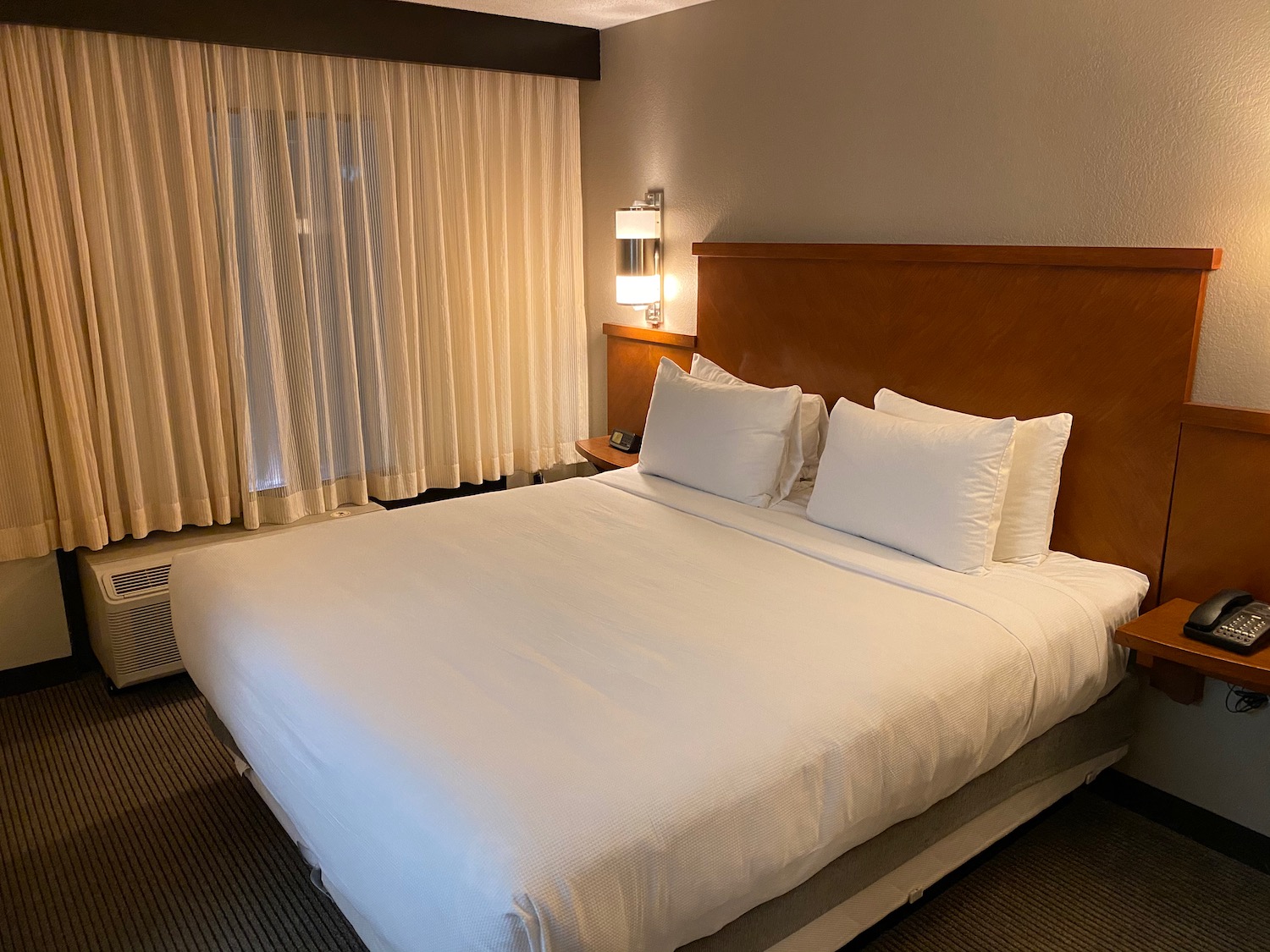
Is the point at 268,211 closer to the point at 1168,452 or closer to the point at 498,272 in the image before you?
the point at 498,272

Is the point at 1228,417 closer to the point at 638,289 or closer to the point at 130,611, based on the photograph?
the point at 638,289

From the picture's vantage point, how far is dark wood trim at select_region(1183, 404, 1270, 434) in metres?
2.18

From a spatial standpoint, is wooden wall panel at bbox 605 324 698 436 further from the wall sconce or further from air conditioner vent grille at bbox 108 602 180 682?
air conditioner vent grille at bbox 108 602 180 682

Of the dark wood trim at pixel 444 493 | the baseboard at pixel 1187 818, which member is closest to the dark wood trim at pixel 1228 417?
the baseboard at pixel 1187 818

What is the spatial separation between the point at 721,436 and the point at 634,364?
110 cm

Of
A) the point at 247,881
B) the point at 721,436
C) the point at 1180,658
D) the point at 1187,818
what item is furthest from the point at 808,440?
the point at 247,881

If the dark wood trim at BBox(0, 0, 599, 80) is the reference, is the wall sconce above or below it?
below

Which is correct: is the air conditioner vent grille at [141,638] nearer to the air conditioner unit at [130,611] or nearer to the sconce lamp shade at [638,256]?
the air conditioner unit at [130,611]

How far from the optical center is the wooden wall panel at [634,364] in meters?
3.91

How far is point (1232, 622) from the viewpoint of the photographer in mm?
2100

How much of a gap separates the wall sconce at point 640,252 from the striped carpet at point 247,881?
228cm

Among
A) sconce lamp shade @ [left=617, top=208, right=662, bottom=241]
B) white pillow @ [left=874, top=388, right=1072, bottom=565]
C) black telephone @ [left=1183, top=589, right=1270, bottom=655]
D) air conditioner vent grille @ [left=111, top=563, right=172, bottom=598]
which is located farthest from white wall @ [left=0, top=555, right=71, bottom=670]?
black telephone @ [left=1183, top=589, right=1270, bottom=655]

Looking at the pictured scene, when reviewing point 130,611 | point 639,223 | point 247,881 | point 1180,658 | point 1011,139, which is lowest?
point 247,881

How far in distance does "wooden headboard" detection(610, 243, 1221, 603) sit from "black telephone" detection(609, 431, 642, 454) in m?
0.88
